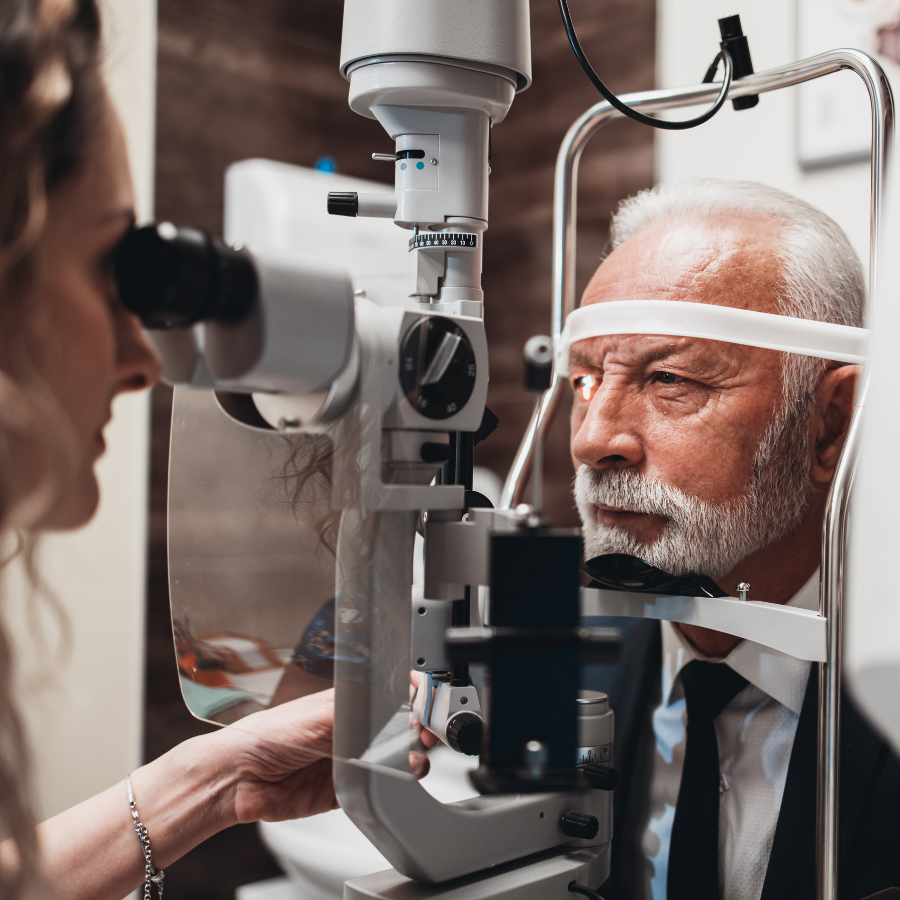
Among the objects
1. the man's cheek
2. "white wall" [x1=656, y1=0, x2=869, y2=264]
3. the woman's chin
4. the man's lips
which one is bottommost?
the man's lips

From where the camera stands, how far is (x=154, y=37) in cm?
191

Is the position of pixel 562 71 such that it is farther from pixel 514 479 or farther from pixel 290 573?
pixel 290 573

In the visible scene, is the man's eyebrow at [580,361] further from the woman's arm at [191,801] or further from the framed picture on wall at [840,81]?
the framed picture on wall at [840,81]

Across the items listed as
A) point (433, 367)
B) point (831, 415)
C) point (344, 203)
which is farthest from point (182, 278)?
point (831, 415)

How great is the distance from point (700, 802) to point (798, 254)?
1.94 feet

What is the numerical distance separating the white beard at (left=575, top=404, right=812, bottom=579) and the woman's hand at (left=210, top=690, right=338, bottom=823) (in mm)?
371

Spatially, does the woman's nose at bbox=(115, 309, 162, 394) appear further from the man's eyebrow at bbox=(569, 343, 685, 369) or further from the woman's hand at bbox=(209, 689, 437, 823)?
the man's eyebrow at bbox=(569, 343, 685, 369)

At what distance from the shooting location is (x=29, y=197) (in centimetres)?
47

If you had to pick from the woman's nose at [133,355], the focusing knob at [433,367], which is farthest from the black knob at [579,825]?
the woman's nose at [133,355]

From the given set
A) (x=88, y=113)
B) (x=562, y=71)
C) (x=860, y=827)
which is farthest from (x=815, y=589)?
(x=562, y=71)

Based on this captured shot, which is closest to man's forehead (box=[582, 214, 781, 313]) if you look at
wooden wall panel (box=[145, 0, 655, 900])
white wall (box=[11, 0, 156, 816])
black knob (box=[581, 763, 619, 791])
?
black knob (box=[581, 763, 619, 791])

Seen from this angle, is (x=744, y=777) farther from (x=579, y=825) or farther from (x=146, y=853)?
(x=146, y=853)

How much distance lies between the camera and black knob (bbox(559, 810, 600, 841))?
0.71 m

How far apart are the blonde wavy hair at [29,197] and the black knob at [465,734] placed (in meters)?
0.30
